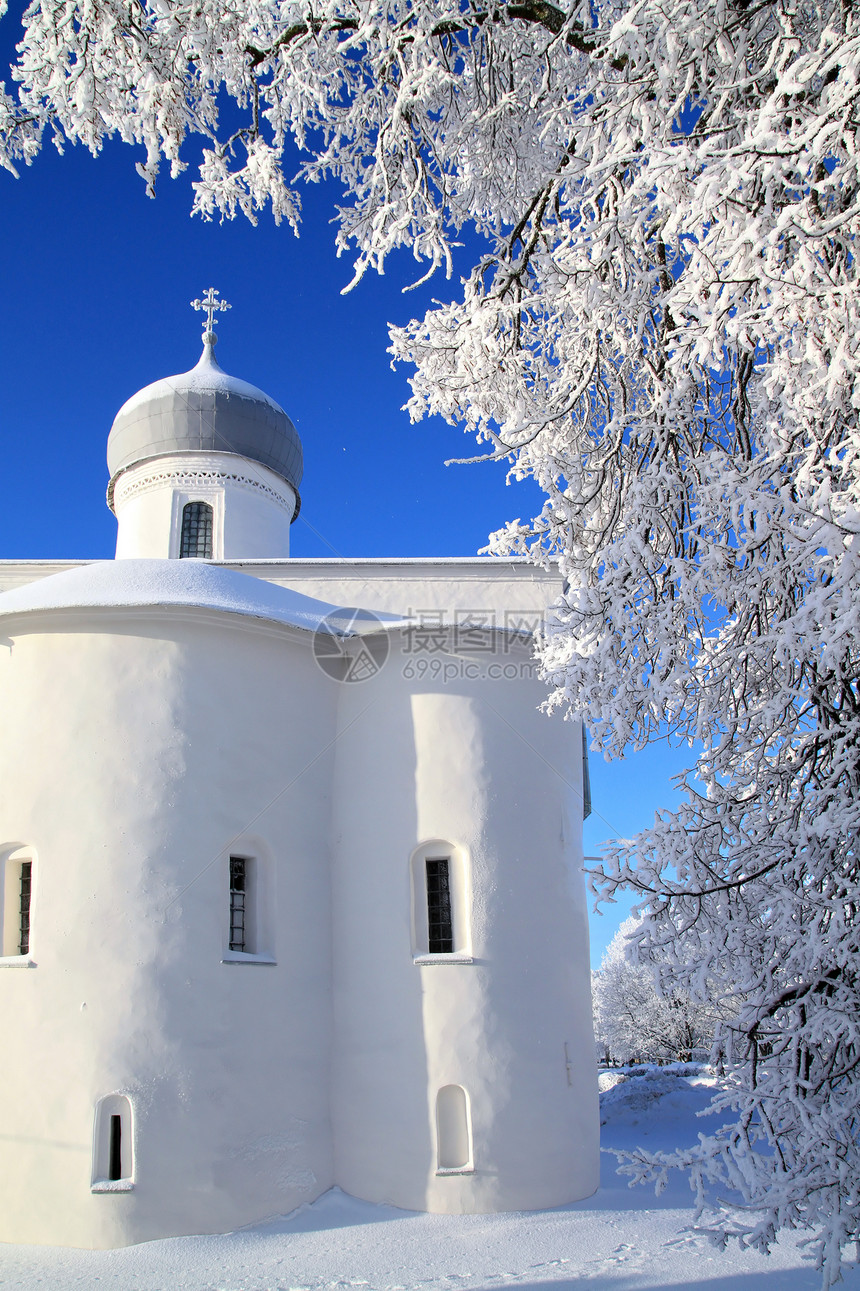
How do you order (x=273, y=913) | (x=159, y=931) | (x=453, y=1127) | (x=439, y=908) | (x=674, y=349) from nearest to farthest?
1. (x=674, y=349)
2. (x=159, y=931)
3. (x=453, y=1127)
4. (x=273, y=913)
5. (x=439, y=908)

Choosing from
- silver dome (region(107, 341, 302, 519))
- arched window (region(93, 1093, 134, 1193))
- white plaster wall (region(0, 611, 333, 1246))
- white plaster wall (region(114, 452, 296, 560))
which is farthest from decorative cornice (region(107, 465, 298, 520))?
arched window (region(93, 1093, 134, 1193))

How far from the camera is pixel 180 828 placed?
28.8ft

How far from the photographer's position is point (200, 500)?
14289mm

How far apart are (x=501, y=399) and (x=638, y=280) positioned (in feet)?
3.68

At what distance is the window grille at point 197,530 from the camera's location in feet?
46.4

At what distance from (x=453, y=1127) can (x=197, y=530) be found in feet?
29.2

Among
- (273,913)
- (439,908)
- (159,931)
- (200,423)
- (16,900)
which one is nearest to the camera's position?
(159,931)

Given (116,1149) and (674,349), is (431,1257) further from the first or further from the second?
(674,349)

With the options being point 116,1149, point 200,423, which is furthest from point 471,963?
point 200,423

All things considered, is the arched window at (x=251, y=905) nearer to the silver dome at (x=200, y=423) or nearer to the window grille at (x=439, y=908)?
the window grille at (x=439, y=908)

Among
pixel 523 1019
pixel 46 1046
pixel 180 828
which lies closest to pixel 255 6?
pixel 180 828

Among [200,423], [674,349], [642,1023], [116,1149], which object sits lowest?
[642,1023]

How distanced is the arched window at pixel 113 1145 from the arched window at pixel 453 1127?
2673 mm

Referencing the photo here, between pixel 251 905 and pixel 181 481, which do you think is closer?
pixel 251 905
